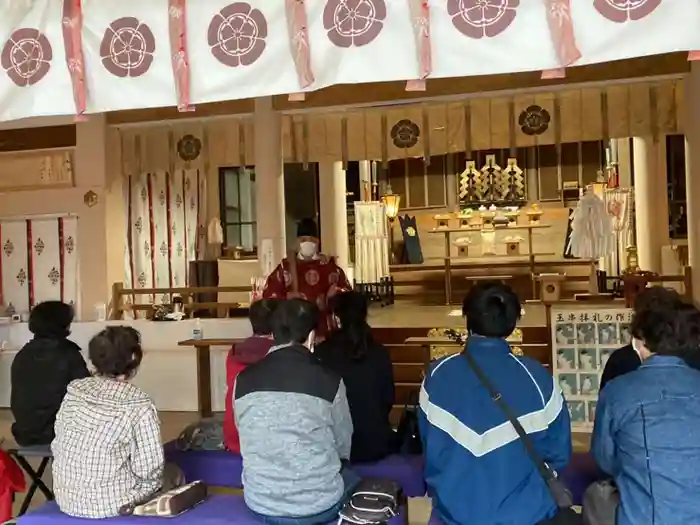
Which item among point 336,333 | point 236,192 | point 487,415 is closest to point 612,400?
point 487,415

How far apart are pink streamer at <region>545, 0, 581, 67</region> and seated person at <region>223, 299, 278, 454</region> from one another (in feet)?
5.86

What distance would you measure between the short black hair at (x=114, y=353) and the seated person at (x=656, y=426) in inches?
67.9

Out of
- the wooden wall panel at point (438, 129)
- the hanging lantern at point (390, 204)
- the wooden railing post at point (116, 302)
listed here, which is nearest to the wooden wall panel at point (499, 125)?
the wooden wall panel at point (438, 129)

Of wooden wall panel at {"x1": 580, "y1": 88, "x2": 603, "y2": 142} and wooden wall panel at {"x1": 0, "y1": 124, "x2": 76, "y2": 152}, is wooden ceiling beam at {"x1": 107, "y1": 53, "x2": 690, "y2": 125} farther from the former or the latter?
wooden wall panel at {"x1": 0, "y1": 124, "x2": 76, "y2": 152}

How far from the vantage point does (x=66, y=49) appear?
113 inches

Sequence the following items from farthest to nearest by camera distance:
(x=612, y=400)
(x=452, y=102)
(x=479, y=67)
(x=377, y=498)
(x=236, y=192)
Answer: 1. (x=236, y=192)
2. (x=452, y=102)
3. (x=377, y=498)
4. (x=479, y=67)
5. (x=612, y=400)

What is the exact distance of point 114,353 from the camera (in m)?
2.76

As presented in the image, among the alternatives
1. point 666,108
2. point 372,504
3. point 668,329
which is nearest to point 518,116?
point 666,108

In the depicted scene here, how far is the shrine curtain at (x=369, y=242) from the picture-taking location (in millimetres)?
12195

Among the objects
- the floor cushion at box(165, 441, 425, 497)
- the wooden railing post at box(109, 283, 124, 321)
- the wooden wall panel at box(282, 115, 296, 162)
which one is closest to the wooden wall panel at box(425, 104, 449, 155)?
the wooden wall panel at box(282, 115, 296, 162)

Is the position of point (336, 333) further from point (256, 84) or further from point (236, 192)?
point (236, 192)

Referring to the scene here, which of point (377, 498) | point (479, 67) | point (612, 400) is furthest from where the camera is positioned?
point (377, 498)

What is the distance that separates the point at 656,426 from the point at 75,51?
2.51 m

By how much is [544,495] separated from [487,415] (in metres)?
0.34
